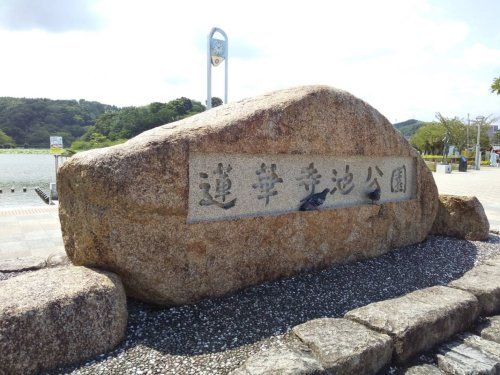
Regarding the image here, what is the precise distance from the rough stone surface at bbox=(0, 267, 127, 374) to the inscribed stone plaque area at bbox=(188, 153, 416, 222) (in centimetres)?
98

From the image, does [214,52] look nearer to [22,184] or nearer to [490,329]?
[490,329]

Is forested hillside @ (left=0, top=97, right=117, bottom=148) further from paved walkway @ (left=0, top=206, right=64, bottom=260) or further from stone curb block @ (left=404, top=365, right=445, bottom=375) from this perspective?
stone curb block @ (left=404, top=365, right=445, bottom=375)

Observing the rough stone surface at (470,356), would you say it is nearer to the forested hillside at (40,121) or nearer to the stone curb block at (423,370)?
the stone curb block at (423,370)

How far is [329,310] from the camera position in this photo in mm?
3387

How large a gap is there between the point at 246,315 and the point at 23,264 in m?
3.02

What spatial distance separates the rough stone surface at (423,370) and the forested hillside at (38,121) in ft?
246

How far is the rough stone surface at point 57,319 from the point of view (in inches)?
92.4

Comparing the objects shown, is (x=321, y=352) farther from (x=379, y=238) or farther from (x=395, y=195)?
(x=395, y=195)

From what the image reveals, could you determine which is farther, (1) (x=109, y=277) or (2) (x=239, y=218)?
(2) (x=239, y=218)

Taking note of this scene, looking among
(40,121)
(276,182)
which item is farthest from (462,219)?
(40,121)

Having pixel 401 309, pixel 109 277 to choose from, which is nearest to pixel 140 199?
pixel 109 277

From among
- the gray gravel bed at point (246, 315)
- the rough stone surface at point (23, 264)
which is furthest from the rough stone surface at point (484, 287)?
the rough stone surface at point (23, 264)

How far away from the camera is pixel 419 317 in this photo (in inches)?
121

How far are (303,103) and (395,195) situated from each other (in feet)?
7.20
